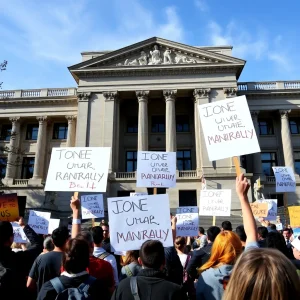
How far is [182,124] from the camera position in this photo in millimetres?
39812

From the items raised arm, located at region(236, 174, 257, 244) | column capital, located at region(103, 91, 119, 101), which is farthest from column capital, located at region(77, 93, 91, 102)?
raised arm, located at region(236, 174, 257, 244)

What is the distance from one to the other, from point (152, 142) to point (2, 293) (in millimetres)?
35662

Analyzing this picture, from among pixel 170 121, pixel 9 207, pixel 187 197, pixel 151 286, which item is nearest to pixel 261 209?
pixel 9 207

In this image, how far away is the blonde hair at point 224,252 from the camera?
3.70 m

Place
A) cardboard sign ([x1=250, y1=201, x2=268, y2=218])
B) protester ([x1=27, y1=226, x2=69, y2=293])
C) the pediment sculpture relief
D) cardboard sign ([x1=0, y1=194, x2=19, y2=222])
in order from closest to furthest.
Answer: protester ([x1=27, y1=226, x2=69, y2=293])
cardboard sign ([x1=0, y1=194, x2=19, y2=222])
cardboard sign ([x1=250, y1=201, x2=268, y2=218])
the pediment sculpture relief

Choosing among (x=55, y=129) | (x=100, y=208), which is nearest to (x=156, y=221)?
(x=100, y=208)

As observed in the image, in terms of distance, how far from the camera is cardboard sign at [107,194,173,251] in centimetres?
531

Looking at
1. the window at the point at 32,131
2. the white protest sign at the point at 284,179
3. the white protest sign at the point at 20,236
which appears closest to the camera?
the white protest sign at the point at 20,236

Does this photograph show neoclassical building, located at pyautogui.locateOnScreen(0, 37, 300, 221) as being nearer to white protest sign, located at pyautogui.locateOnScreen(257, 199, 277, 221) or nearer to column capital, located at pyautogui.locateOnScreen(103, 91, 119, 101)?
column capital, located at pyautogui.locateOnScreen(103, 91, 119, 101)

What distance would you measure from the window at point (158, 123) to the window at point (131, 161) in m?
3.92

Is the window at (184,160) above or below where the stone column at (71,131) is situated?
below

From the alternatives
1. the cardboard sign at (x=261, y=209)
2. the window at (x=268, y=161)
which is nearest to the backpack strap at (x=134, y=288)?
the cardboard sign at (x=261, y=209)

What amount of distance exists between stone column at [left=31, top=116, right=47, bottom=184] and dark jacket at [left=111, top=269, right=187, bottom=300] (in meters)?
36.5

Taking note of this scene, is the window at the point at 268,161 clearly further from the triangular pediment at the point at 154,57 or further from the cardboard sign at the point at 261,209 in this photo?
the cardboard sign at the point at 261,209
